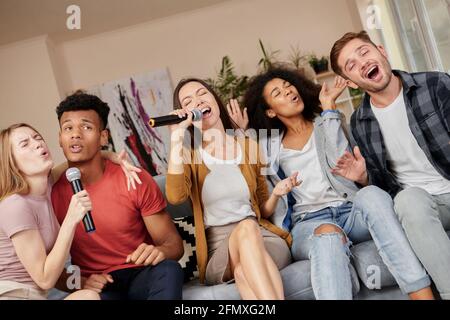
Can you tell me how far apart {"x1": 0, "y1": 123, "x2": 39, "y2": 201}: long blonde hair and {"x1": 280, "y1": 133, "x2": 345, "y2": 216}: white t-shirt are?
2.39 feet

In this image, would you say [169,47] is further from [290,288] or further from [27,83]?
[290,288]

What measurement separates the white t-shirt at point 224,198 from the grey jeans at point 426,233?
41 centimetres

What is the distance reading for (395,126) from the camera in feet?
3.66

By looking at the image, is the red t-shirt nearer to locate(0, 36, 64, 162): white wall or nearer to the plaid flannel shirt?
locate(0, 36, 64, 162): white wall

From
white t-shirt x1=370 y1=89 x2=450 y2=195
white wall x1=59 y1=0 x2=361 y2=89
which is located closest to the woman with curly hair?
white t-shirt x1=370 y1=89 x2=450 y2=195

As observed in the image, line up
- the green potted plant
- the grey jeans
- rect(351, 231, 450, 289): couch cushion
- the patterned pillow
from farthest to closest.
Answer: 1. the green potted plant
2. the patterned pillow
3. rect(351, 231, 450, 289): couch cushion
4. the grey jeans

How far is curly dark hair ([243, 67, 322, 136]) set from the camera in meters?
1.33

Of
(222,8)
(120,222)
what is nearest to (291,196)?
(120,222)

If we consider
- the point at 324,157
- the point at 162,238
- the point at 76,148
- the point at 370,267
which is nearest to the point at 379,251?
the point at 370,267

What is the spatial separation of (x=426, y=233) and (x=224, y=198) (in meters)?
0.52

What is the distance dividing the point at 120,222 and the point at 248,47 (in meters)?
0.87

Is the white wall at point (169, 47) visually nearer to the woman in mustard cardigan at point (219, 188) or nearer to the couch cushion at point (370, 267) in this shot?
the woman in mustard cardigan at point (219, 188)

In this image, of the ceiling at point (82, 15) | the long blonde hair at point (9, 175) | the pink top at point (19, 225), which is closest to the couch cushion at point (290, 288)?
the pink top at point (19, 225)

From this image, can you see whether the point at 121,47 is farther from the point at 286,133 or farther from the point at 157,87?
the point at 286,133
